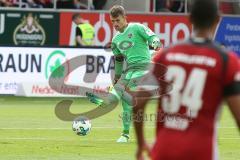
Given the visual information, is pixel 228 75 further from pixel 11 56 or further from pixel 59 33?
pixel 59 33

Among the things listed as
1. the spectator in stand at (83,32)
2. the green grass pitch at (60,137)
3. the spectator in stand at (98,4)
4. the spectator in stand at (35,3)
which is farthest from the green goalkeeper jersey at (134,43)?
the spectator in stand at (98,4)

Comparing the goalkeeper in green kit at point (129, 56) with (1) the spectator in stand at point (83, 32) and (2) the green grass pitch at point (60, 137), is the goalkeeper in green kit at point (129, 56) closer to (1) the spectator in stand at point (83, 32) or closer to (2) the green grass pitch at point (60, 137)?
(2) the green grass pitch at point (60, 137)

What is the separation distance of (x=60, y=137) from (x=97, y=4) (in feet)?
45.1

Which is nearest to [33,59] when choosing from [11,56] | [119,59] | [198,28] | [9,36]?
[11,56]

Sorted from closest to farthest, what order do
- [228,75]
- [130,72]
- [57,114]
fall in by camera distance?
[228,75]
[130,72]
[57,114]

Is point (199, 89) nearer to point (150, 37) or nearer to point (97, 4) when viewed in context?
point (150, 37)

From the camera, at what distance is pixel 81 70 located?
2564cm

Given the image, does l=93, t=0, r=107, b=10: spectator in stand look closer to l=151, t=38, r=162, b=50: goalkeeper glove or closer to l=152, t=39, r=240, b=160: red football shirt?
l=151, t=38, r=162, b=50: goalkeeper glove

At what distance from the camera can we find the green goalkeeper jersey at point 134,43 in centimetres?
1586

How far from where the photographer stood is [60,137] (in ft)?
55.1

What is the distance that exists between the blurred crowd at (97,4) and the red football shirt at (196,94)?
22.7 meters

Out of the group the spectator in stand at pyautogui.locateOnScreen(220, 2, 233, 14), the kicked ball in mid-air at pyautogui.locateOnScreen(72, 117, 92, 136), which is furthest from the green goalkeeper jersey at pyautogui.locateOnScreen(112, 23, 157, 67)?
the spectator in stand at pyautogui.locateOnScreen(220, 2, 233, 14)

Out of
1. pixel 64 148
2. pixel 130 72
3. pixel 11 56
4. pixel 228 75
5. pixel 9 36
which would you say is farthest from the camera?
pixel 9 36

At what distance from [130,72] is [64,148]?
2.07 m
